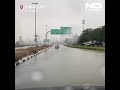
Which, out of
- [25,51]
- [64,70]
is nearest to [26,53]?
[25,51]

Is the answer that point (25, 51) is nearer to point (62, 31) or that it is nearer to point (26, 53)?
point (26, 53)

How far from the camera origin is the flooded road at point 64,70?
273 inches

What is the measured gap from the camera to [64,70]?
7.11 meters

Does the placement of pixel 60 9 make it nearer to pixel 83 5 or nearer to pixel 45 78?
pixel 83 5

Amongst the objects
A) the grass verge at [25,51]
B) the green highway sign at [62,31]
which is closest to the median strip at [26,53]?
the grass verge at [25,51]

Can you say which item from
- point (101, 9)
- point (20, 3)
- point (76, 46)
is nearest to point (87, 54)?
point (76, 46)

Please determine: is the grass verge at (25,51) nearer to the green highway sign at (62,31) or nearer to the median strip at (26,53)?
the median strip at (26,53)

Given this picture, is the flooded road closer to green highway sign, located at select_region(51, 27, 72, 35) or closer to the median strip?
the median strip

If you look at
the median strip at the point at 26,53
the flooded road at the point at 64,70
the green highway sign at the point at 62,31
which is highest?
the green highway sign at the point at 62,31

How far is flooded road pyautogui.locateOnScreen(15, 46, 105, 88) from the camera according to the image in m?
6.95

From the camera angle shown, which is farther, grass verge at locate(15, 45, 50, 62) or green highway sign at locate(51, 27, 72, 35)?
green highway sign at locate(51, 27, 72, 35)

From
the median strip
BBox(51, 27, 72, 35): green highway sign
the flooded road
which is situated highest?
BBox(51, 27, 72, 35): green highway sign

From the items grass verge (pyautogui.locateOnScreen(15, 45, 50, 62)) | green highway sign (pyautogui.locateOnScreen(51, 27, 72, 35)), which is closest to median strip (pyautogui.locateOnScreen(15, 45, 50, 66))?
grass verge (pyautogui.locateOnScreen(15, 45, 50, 62))
